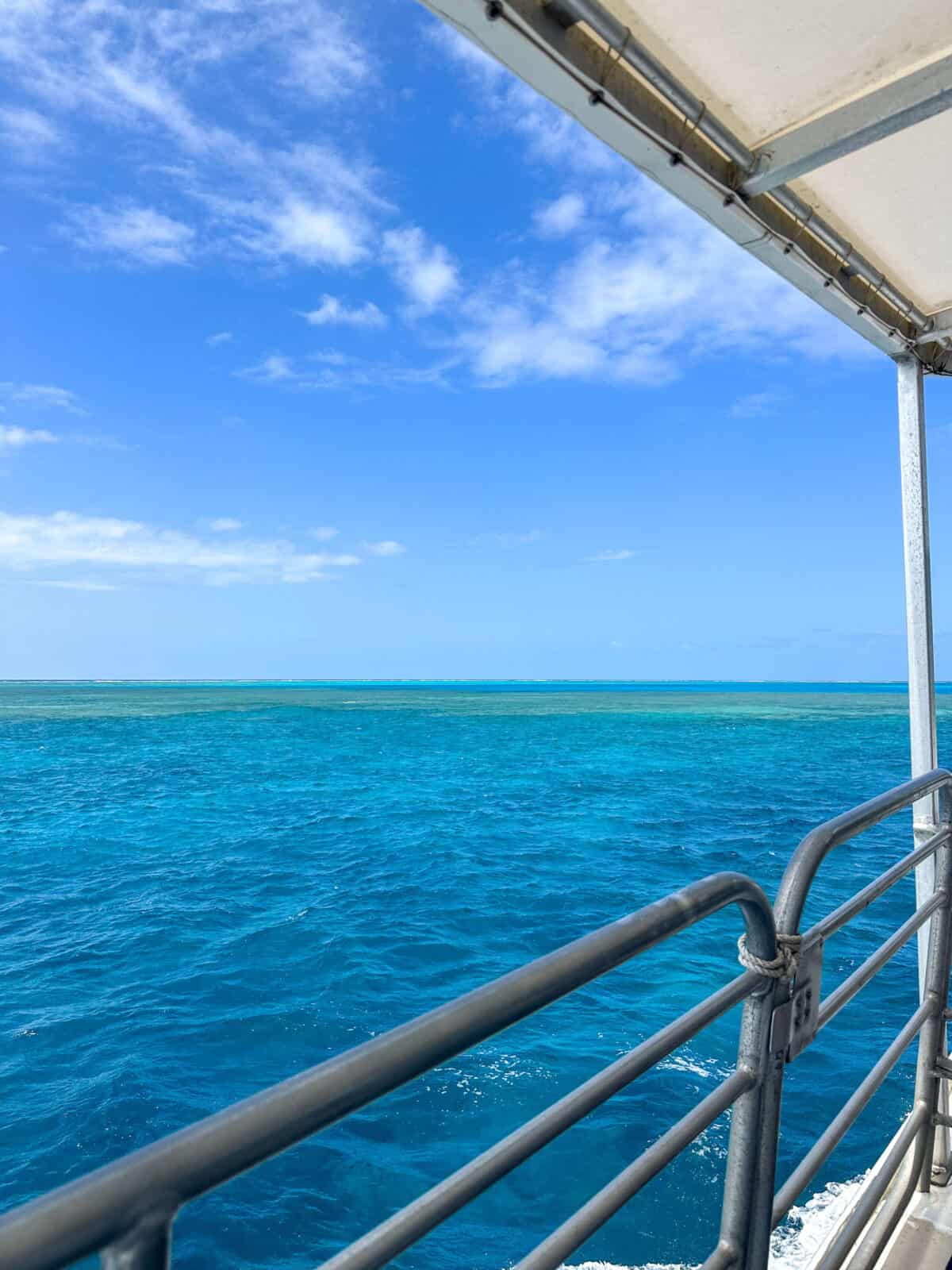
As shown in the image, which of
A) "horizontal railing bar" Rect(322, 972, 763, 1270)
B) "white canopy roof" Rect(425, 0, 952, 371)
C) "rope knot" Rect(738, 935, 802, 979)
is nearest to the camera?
"horizontal railing bar" Rect(322, 972, 763, 1270)

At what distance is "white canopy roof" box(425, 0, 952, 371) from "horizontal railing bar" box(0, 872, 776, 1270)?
4.39 ft

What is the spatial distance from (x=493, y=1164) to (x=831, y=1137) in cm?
98

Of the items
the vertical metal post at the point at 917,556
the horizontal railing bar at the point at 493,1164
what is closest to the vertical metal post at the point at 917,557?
the vertical metal post at the point at 917,556

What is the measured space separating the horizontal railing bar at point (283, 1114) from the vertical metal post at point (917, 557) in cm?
232

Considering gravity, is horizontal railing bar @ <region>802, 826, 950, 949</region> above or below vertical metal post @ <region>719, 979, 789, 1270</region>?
above

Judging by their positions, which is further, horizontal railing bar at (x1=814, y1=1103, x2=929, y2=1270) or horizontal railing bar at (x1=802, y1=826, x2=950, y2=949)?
horizontal railing bar at (x1=814, y1=1103, x2=929, y2=1270)

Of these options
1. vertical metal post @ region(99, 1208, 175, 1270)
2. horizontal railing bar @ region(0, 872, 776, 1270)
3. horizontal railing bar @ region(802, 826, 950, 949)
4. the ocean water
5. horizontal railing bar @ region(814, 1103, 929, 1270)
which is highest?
horizontal railing bar @ region(0, 872, 776, 1270)

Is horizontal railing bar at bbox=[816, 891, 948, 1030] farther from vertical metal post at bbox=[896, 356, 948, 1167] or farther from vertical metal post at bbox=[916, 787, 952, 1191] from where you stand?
vertical metal post at bbox=[896, 356, 948, 1167]

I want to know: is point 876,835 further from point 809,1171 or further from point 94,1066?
point 809,1171

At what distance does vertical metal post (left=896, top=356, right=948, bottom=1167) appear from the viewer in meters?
2.70

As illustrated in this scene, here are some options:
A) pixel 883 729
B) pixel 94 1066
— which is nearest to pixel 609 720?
pixel 883 729

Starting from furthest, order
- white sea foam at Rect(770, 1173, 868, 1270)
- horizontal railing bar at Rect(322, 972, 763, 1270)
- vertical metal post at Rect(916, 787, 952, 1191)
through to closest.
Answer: white sea foam at Rect(770, 1173, 868, 1270), vertical metal post at Rect(916, 787, 952, 1191), horizontal railing bar at Rect(322, 972, 763, 1270)

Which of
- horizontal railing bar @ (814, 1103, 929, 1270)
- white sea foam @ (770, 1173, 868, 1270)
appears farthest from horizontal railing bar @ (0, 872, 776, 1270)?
white sea foam @ (770, 1173, 868, 1270)

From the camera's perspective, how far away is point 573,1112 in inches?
28.7
